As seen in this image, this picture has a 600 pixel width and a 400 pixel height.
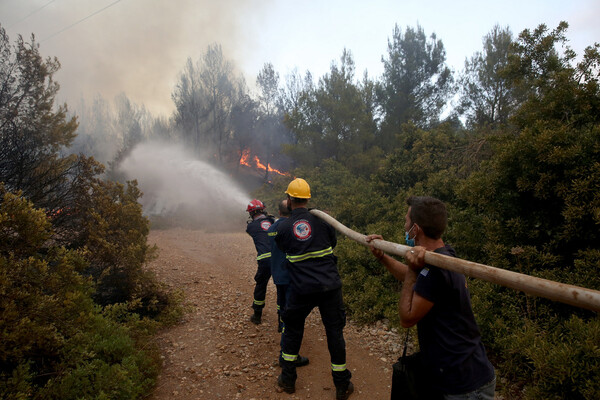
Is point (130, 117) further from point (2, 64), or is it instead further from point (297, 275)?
point (297, 275)

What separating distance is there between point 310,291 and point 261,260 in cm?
230

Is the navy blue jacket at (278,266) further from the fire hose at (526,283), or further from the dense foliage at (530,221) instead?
the fire hose at (526,283)

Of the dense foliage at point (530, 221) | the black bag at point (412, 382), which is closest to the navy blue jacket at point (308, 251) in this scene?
the black bag at point (412, 382)

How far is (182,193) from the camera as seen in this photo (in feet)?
80.0

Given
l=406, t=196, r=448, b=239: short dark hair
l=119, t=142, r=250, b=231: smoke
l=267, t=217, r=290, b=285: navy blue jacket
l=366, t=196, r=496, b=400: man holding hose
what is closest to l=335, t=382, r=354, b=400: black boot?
l=267, t=217, r=290, b=285: navy blue jacket

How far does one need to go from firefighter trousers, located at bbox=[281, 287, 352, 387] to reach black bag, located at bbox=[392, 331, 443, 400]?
1522 mm

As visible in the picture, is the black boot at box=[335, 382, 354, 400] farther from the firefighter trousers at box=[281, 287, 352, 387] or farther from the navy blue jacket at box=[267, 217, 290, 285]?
the navy blue jacket at box=[267, 217, 290, 285]

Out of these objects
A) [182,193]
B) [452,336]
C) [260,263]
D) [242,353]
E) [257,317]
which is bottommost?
[242,353]

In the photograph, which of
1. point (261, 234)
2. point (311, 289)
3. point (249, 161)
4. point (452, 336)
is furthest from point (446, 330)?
point (249, 161)

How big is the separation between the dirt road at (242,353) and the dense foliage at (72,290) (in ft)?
1.36

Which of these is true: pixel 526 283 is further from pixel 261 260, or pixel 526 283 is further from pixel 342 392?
pixel 261 260

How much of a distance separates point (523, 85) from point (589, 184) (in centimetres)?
372

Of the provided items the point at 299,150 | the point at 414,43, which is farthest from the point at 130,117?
the point at 414,43

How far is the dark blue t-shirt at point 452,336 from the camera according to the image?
1872mm
